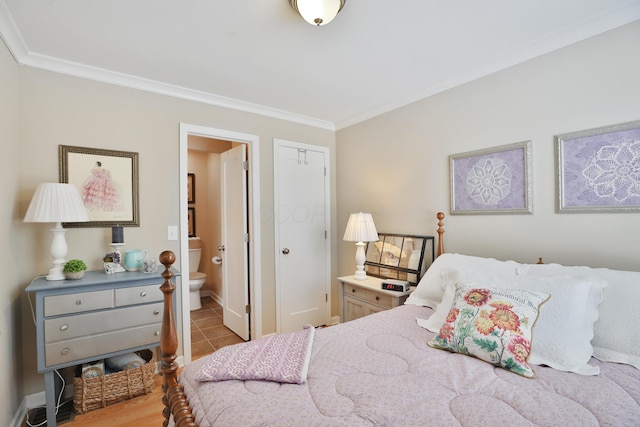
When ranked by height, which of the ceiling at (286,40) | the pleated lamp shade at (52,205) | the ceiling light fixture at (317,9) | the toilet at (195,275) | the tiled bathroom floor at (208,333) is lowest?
the tiled bathroom floor at (208,333)

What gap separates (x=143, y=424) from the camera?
1.92 metres

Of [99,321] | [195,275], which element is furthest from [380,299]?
[195,275]

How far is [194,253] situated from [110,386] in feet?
8.51

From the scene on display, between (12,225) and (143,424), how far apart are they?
1.50 meters

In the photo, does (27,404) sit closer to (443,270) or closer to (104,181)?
(104,181)

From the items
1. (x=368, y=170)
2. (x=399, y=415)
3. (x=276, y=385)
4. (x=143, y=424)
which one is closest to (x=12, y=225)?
(x=143, y=424)

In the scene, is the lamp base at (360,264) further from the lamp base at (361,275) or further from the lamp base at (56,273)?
the lamp base at (56,273)

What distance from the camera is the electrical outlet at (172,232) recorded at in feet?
8.45

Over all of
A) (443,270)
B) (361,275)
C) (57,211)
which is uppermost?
(57,211)

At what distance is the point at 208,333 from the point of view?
3.45 m

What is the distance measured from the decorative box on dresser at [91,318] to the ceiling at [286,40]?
1.51m

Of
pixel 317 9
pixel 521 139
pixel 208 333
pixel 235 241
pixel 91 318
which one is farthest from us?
pixel 208 333

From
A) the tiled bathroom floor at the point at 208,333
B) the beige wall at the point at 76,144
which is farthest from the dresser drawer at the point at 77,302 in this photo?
the tiled bathroom floor at the point at 208,333

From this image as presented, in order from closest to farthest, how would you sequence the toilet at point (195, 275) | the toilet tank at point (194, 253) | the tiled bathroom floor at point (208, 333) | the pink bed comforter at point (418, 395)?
1. the pink bed comforter at point (418, 395)
2. the tiled bathroom floor at point (208, 333)
3. the toilet at point (195, 275)
4. the toilet tank at point (194, 253)
